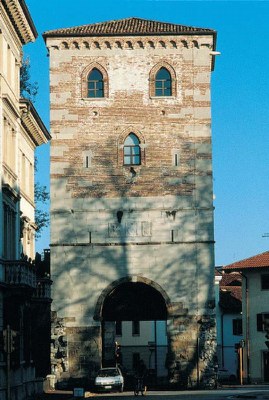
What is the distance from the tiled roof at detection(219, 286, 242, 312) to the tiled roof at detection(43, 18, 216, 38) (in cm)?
3898

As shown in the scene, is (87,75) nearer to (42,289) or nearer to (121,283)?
(121,283)

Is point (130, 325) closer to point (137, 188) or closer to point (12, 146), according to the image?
point (137, 188)

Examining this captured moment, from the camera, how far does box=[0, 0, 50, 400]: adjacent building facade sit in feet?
121

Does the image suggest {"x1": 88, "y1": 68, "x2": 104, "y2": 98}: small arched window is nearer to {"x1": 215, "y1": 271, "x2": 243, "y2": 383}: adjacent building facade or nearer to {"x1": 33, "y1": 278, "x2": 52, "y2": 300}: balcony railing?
{"x1": 33, "y1": 278, "x2": 52, "y2": 300}: balcony railing

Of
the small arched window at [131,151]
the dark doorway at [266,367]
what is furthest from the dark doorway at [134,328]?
the dark doorway at [266,367]

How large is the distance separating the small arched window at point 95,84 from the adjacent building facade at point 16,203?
25.6ft

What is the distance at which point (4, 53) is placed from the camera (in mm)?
37719

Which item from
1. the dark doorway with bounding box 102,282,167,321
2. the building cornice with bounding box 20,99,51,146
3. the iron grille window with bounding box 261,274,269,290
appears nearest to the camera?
the building cornice with bounding box 20,99,51,146

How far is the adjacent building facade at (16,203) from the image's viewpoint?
3703 centimetres

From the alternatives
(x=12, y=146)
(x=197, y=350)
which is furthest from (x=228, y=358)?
(x=12, y=146)

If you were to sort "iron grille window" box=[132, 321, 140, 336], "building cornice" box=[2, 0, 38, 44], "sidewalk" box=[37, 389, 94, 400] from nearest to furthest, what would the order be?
"building cornice" box=[2, 0, 38, 44], "sidewalk" box=[37, 389, 94, 400], "iron grille window" box=[132, 321, 140, 336]

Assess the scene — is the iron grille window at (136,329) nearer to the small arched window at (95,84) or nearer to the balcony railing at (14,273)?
the small arched window at (95,84)

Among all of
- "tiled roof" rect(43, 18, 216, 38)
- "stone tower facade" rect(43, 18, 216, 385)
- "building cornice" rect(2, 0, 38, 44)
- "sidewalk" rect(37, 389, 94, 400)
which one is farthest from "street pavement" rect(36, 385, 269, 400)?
"tiled roof" rect(43, 18, 216, 38)

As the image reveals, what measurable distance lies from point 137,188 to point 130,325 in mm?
41171
